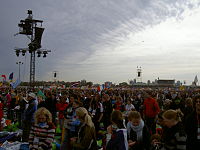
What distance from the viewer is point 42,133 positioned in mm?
3695

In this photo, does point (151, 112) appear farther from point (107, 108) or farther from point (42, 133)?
point (42, 133)

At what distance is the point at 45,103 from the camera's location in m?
8.93

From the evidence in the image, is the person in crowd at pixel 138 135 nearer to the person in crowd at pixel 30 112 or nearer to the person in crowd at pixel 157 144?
the person in crowd at pixel 157 144

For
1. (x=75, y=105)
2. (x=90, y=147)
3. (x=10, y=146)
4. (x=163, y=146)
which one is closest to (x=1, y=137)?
(x=10, y=146)

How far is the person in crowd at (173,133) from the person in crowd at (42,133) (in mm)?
1862

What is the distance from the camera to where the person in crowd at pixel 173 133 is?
2992 mm

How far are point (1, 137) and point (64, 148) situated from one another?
452cm

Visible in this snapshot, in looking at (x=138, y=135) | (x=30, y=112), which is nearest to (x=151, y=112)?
(x=30, y=112)

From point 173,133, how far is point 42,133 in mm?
2101

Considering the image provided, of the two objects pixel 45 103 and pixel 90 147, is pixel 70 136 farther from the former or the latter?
pixel 45 103

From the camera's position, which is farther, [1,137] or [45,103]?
[45,103]

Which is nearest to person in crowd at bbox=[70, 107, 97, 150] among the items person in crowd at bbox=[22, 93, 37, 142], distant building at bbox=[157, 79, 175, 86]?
person in crowd at bbox=[22, 93, 37, 142]

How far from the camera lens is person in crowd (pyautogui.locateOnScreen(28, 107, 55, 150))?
12.1 feet

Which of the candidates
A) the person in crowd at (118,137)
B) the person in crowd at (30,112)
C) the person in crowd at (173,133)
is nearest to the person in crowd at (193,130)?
the person in crowd at (173,133)
